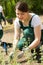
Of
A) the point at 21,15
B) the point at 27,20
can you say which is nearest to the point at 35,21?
the point at 27,20

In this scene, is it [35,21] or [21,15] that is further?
[35,21]

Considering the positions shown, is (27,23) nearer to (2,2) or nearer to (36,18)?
(36,18)

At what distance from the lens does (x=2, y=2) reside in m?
14.0

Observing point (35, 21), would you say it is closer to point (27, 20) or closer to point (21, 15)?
point (27, 20)

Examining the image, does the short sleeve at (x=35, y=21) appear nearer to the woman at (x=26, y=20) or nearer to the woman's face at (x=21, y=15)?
the woman at (x=26, y=20)

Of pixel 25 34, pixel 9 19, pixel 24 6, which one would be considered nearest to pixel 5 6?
pixel 9 19

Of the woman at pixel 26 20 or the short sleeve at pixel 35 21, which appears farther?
the short sleeve at pixel 35 21

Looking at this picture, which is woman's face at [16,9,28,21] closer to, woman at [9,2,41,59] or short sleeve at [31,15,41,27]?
woman at [9,2,41,59]

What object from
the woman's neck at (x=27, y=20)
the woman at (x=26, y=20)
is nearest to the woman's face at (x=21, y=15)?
the woman at (x=26, y=20)

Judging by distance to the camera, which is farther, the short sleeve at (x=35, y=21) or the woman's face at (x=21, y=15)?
the short sleeve at (x=35, y=21)

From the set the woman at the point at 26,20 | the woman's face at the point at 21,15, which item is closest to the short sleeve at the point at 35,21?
the woman at the point at 26,20

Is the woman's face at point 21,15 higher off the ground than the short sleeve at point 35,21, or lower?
higher

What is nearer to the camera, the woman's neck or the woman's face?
the woman's face

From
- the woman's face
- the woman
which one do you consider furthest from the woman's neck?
the woman's face
